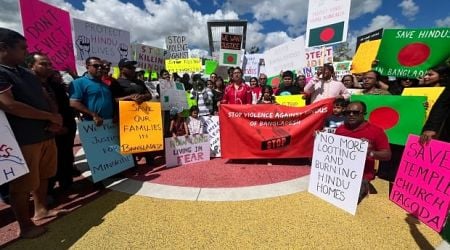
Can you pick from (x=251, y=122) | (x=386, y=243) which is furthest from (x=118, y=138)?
(x=386, y=243)

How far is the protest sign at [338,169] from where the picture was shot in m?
3.31

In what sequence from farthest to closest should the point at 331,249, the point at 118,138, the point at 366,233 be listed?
the point at 118,138 → the point at 366,233 → the point at 331,249

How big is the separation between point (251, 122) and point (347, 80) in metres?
3.13

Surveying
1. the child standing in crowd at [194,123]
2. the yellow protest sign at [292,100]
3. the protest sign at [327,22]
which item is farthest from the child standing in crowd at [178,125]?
the protest sign at [327,22]

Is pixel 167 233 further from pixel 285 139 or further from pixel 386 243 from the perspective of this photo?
pixel 285 139

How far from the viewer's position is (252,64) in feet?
40.5

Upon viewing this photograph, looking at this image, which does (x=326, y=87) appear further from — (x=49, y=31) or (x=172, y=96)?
(x=49, y=31)

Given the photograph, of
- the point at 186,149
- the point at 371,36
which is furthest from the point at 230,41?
the point at 186,149

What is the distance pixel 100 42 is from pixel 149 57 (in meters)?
2.17

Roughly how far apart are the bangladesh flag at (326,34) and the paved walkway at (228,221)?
10.7 ft

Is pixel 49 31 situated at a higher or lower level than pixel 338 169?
higher

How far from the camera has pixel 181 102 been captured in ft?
19.1

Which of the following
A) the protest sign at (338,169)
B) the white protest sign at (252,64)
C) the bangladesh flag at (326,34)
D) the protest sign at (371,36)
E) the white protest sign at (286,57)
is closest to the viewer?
the protest sign at (338,169)

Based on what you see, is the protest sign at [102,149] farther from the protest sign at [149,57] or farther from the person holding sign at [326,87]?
the person holding sign at [326,87]
